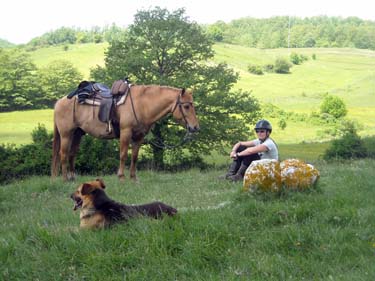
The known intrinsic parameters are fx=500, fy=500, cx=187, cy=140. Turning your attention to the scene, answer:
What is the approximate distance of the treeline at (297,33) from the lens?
144 metres

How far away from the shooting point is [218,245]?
5379 millimetres

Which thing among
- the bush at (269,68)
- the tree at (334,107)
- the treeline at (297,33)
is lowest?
the tree at (334,107)

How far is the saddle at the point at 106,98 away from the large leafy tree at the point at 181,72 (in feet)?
33.1

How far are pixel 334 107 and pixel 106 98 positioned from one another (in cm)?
6325

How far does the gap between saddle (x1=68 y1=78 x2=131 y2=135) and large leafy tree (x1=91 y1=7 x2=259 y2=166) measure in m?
10.1

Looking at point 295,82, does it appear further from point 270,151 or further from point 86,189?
point 86,189

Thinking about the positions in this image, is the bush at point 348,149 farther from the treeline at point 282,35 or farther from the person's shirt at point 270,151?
Result: the treeline at point 282,35

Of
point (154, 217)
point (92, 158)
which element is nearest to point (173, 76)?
point (92, 158)

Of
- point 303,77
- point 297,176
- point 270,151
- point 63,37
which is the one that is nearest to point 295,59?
point 303,77

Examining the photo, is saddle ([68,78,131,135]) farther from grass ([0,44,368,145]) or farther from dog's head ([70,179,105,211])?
grass ([0,44,368,145])

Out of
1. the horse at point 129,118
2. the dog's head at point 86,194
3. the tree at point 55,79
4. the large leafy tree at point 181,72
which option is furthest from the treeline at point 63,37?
the dog's head at point 86,194

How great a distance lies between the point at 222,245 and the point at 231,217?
76 cm

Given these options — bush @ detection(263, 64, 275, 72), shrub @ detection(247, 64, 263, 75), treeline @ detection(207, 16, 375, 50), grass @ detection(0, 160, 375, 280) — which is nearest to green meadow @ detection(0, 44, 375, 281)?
grass @ detection(0, 160, 375, 280)

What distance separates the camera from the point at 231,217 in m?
6.12
